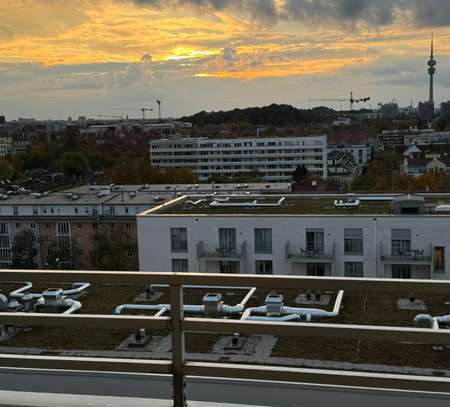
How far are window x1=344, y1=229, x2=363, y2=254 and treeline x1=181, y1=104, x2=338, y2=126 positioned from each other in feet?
338

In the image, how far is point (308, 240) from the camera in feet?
51.4

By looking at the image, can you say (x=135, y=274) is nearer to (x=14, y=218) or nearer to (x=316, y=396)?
(x=316, y=396)

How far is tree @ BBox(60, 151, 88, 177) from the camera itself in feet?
194

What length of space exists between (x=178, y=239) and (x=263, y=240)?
7.84ft

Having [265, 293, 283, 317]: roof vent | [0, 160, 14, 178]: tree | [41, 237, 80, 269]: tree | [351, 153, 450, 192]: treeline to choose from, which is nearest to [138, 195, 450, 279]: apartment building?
[265, 293, 283, 317]: roof vent

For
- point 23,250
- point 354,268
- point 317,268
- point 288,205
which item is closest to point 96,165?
point 23,250

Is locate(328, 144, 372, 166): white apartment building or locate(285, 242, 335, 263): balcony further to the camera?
locate(328, 144, 372, 166): white apartment building

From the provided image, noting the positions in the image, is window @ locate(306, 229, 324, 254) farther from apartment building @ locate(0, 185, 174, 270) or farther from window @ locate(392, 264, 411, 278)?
apartment building @ locate(0, 185, 174, 270)

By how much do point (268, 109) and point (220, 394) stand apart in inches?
4805

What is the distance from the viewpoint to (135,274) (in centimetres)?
182

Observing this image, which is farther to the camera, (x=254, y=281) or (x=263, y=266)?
(x=263, y=266)

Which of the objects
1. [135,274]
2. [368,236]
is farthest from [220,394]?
[368,236]

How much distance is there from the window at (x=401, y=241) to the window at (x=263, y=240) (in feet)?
10.6

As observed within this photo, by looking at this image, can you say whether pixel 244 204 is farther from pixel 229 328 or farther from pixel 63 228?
pixel 229 328
